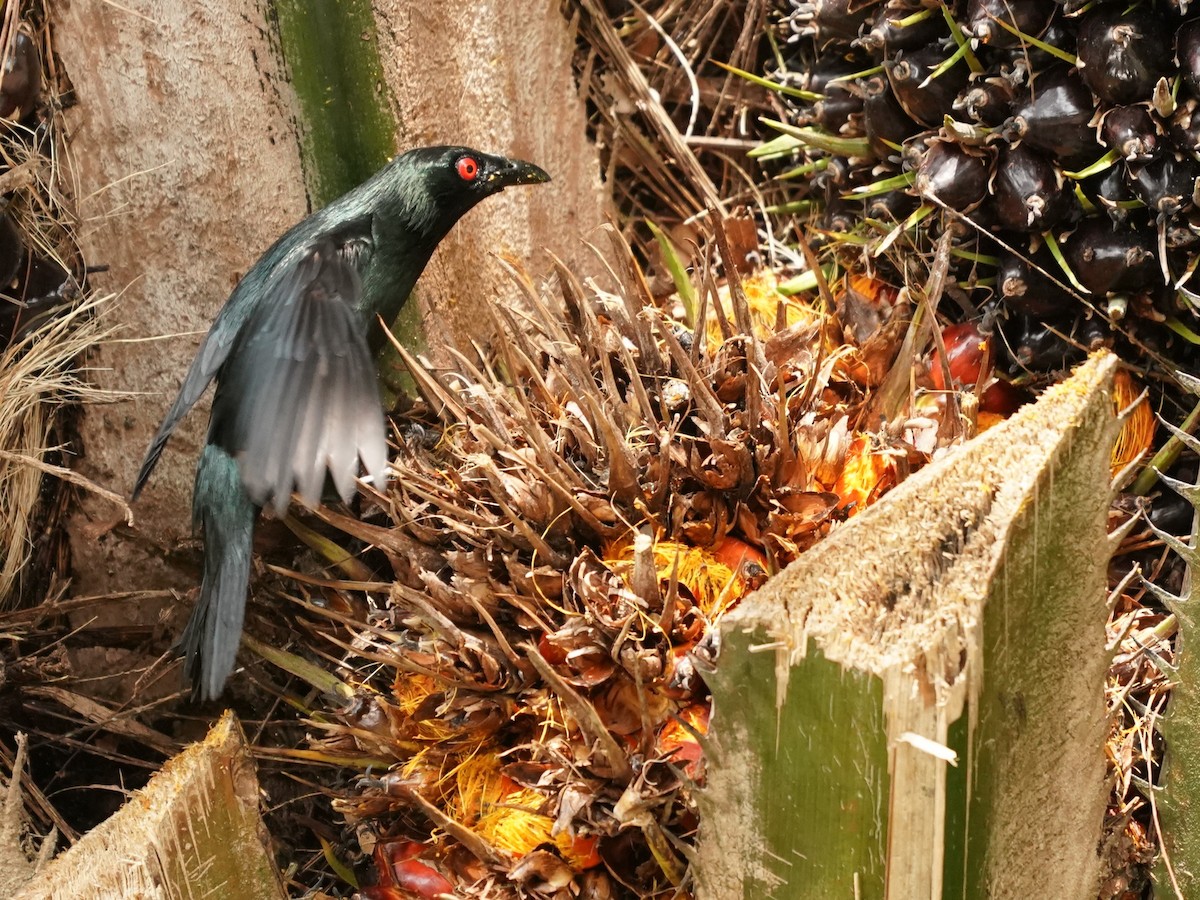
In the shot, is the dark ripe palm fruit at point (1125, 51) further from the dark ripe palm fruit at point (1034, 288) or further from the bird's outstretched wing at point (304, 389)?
the bird's outstretched wing at point (304, 389)

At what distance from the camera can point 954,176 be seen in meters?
1.37

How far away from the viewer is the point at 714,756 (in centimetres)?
94

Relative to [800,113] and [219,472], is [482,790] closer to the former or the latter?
[219,472]

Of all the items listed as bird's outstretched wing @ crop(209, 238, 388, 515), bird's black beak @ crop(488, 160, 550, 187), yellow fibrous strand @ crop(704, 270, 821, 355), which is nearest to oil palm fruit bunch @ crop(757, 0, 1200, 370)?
yellow fibrous strand @ crop(704, 270, 821, 355)

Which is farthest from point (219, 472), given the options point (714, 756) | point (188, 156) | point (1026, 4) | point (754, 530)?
point (1026, 4)

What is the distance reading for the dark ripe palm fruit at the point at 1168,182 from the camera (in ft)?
4.04

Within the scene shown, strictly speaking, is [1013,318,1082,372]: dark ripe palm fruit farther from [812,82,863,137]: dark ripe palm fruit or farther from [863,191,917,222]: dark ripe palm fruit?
[812,82,863,137]: dark ripe palm fruit

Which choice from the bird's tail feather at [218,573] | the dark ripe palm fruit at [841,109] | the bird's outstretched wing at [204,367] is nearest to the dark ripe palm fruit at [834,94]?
the dark ripe palm fruit at [841,109]

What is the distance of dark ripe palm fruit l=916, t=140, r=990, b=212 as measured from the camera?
1.37 metres

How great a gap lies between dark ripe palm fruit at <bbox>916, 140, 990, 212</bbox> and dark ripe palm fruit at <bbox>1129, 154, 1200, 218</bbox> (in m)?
0.17

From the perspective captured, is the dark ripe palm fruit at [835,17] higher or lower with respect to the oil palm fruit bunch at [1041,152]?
→ higher

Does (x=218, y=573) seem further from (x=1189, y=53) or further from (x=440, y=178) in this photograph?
(x=1189, y=53)

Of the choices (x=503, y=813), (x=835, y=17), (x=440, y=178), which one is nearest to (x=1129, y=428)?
(x=835, y=17)

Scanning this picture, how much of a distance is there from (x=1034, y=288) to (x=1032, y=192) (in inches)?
4.5
